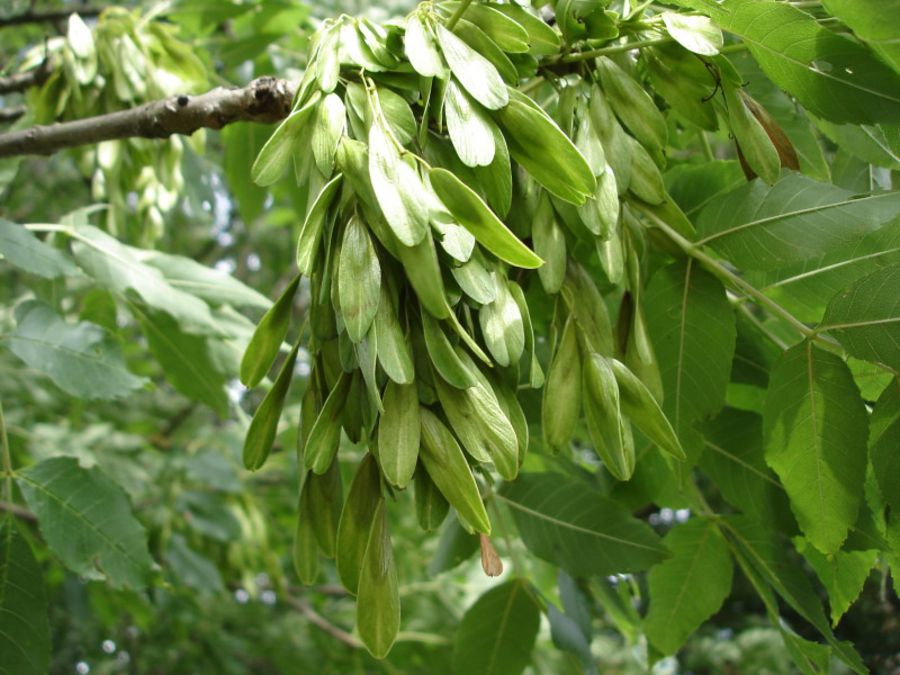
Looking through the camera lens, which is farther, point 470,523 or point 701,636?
point 701,636

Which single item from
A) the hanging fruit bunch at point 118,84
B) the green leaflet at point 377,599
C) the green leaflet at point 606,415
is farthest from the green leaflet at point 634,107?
the hanging fruit bunch at point 118,84

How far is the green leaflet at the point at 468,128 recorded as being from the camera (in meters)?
0.73

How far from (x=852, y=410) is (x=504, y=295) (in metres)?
0.34

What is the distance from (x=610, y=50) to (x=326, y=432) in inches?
17.7

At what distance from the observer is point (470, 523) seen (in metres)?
0.71

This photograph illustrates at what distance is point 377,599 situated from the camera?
740 millimetres

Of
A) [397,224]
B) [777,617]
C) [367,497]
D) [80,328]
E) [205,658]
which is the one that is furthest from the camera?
[205,658]

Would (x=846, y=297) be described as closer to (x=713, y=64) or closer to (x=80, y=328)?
(x=713, y=64)

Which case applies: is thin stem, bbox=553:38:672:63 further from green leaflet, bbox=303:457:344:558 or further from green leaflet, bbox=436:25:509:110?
green leaflet, bbox=303:457:344:558

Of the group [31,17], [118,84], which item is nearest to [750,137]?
[118,84]

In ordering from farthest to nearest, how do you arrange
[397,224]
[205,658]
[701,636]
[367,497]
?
1. [701,636]
2. [205,658]
3. [367,497]
4. [397,224]

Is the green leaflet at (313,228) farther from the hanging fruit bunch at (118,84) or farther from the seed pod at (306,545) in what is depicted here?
the hanging fruit bunch at (118,84)

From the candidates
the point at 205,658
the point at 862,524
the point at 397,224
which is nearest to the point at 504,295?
the point at 397,224

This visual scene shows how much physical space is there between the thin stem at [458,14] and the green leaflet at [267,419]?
0.33 metres
